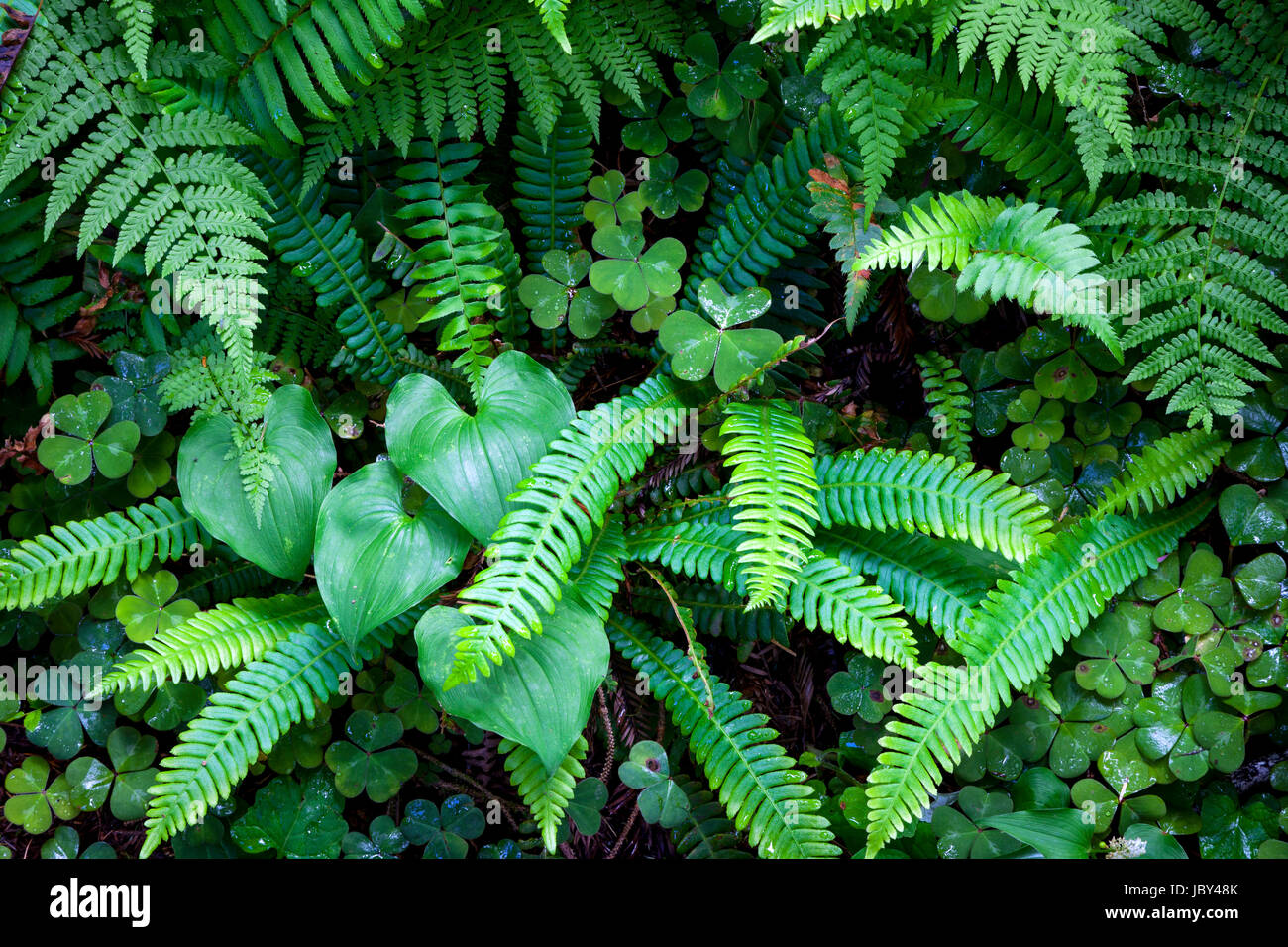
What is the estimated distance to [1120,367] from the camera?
3.09 meters

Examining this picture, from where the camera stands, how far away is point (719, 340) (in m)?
2.83

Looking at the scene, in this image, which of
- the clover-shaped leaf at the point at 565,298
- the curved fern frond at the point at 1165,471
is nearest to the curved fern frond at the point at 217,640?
the clover-shaped leaf at the point at 565,298

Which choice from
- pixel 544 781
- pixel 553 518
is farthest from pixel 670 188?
pixel 544 781

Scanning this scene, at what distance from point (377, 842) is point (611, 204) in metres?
2.49

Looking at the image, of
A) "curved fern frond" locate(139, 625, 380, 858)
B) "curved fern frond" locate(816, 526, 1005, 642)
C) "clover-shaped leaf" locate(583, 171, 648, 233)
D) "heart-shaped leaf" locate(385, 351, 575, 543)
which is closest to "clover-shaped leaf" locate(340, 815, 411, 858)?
"curved fern frond" locate(139, 625, 380, 858)

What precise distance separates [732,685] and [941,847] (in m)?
0.88

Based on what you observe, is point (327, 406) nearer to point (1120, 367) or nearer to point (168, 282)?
point (168, 282)

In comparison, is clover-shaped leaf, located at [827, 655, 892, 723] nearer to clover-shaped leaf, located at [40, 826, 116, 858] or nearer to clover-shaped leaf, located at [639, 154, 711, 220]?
clover-shaped leaf, located at [639, 154, 711, 220]

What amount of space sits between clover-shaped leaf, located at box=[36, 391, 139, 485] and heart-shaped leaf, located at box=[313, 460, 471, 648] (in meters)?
0.99

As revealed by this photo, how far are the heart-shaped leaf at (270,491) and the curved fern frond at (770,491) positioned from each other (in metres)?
1.34

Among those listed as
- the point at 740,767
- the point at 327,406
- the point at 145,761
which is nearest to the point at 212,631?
the point at 145,761

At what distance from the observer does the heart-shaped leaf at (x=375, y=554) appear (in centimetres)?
248

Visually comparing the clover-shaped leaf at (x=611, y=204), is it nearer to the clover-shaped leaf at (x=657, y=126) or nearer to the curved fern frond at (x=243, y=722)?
the clover-shaped leaf at (x=657, y=126)

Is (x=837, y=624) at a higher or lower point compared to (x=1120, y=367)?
lower
